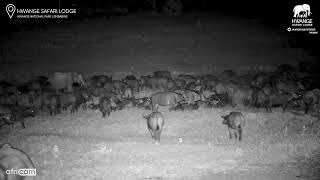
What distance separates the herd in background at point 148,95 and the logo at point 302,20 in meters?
17.3

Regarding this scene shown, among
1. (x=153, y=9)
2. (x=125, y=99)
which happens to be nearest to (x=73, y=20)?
(x=153, y=9)

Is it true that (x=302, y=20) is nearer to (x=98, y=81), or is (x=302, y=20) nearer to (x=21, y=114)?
(x=98, y=81)

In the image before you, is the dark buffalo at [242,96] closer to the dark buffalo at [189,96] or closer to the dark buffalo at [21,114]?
the dark buffalo at [189,96]

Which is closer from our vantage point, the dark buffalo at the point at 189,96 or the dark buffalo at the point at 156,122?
the dark buffalo at the point at 156,122

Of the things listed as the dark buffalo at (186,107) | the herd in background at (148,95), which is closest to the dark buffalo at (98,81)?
the herd in background at (148,95)

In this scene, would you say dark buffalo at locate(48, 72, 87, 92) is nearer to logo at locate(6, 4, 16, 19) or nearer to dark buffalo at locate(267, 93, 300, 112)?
dark buffalo at locate(267, 93, 300, 112)

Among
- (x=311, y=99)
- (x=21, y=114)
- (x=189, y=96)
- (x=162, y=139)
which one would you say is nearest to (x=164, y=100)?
(x=189, y=96)

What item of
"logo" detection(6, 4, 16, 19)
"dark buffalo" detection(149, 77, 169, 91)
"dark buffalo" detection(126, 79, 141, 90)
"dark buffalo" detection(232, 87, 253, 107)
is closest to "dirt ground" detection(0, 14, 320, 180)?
"dark buffalo" detection(232, 87, 253, 107)

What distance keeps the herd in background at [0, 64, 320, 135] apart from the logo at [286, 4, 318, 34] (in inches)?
681

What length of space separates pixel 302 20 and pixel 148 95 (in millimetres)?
25961

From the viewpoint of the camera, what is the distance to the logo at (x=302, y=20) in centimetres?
4181

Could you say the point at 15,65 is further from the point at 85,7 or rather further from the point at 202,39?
the point at 85,7

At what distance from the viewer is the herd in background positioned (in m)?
19.6

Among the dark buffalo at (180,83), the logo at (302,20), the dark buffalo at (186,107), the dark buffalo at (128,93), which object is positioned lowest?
the dark buffalo at (186,107)
